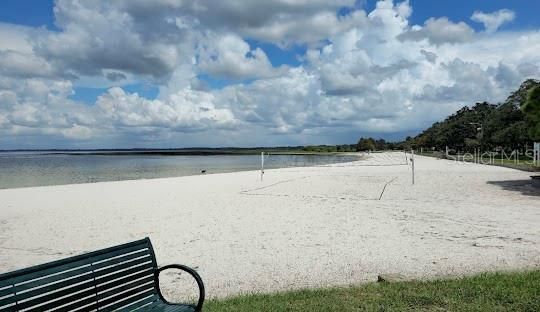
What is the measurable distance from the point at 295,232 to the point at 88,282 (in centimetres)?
608

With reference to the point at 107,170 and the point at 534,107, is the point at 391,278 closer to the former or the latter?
the point at 534,107

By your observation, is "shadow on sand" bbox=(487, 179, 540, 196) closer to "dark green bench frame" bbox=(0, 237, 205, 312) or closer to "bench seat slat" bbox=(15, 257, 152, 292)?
"dark green bench frame" bbox=(0, 237, 205, 312)

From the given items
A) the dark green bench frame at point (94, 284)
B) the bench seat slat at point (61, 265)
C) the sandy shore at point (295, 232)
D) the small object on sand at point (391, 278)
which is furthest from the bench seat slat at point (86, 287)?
the small object on sand at point (391, 278)

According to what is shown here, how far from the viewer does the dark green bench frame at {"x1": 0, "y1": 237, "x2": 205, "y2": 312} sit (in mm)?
2990

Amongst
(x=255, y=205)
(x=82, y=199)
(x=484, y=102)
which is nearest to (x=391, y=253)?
(x=255, y=205)

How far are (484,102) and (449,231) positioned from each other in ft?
271

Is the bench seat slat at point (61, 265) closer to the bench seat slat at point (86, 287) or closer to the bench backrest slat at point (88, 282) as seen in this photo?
the bench backrest slat at point (88, 282)

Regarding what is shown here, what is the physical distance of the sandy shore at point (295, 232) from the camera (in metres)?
6.39

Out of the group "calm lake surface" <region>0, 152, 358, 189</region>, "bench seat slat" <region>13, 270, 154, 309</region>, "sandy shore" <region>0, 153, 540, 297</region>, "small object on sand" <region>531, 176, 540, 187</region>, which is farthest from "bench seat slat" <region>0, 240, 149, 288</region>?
"calm lake surface" <region>0, 152, 358, 189</region>

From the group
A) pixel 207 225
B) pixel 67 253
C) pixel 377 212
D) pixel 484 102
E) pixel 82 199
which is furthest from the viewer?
pixel 484 102

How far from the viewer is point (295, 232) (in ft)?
30.1

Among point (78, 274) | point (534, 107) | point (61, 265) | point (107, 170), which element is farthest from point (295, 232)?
point (107, 170)

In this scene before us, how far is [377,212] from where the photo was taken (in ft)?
38.4

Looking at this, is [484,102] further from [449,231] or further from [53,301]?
[53,301]
